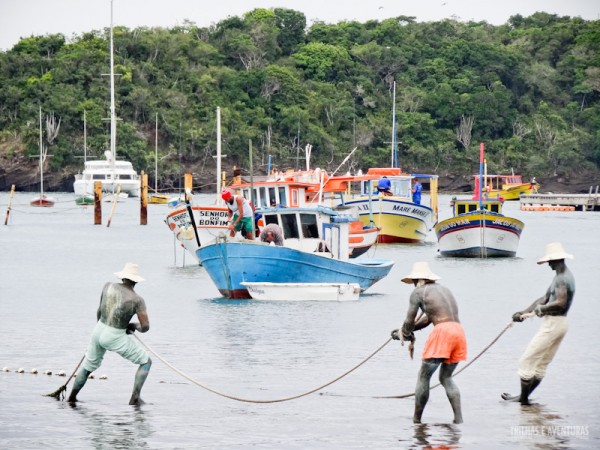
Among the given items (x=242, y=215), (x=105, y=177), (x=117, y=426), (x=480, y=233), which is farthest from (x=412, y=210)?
(x=105, y=177)

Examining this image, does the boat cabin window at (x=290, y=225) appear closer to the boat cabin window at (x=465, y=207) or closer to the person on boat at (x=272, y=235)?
the person on boat at (x=272, y=235)

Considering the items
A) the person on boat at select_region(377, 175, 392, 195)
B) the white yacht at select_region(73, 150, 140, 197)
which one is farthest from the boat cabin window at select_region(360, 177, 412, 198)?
the white yacht at select_region(73, 150, 140, 197)

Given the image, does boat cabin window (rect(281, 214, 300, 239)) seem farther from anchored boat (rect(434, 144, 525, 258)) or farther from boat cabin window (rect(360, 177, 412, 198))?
boat cabin window (rect(360, 177, 412, 198))

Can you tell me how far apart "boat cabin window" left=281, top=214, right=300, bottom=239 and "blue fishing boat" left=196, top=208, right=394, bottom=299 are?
397 millimetres

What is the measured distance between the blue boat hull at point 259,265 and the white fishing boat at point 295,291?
158 millimetres

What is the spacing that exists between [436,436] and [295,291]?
15.1 meters

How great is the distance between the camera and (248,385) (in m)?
19.7

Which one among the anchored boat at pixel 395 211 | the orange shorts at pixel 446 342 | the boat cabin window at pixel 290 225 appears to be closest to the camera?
the orange shorts at pixel 446 342

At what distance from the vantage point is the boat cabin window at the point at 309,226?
32.4 metres

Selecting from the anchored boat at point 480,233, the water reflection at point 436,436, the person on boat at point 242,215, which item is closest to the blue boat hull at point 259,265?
the person on boat at point 242,215

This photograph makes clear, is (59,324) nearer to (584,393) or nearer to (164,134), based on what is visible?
(584,393)

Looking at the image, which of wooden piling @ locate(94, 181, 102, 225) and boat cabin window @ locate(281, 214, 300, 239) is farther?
wooden piling @ locate(94, 181, 102, 225)

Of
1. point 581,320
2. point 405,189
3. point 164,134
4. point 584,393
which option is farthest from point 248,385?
point 164,134

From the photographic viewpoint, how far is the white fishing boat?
1182 inches
